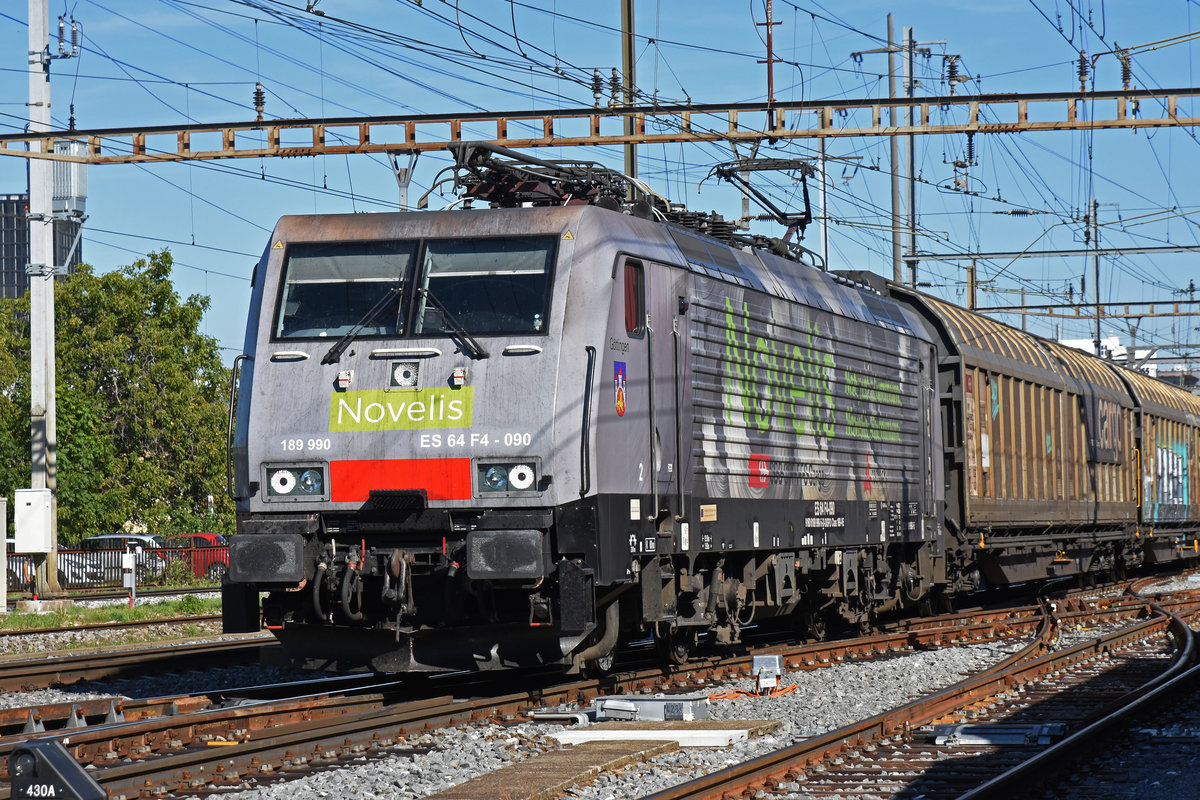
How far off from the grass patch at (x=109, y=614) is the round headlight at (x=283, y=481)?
10.3m

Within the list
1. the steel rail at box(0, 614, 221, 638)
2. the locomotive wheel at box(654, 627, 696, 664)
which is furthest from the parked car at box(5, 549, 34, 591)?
the locomotive wheel at box(654, 627, 696, 664)

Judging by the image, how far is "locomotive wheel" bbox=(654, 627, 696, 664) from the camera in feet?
43.2

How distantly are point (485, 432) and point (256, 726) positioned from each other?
254 centimetres

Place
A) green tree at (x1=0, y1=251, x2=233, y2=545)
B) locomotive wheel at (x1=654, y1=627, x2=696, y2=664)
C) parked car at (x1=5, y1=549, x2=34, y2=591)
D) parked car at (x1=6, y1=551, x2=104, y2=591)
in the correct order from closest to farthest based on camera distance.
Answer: locomotive wheel at (x1=654, y1=627, x2=696, y2=664), parked car at (x1=5, y1=549, x2=34, y2=591), parked car at (x1=6, y1=551, x2=104, y2=591), green tree at (x1=0, y1=251, x2=233, y2=545)

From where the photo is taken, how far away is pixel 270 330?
11.4m

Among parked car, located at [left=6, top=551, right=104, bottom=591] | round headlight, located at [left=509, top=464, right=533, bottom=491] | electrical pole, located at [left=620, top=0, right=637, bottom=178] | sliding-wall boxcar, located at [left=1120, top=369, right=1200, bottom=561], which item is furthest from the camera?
parked car, located at [left=6, top=551, right=104, bottom=591]

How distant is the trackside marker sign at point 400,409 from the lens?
1083cm

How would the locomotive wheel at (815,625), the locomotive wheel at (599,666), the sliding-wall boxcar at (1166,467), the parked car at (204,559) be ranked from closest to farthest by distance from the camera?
the locomotive wheel at (599,666) < the locomotive wheel at (815,625) < the sliding-wall boxcar at (1166,467) < the parked car at (204,559)

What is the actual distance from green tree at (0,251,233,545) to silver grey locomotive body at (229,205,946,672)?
33.9m

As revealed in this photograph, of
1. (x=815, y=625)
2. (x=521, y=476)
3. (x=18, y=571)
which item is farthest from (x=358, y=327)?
(x=18, y=571)

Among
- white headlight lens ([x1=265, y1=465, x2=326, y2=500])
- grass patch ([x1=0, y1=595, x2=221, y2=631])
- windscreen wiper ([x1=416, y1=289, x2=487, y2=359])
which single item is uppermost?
windscreen wiper ([x1=416, y1=289, x2=487, y2=359])

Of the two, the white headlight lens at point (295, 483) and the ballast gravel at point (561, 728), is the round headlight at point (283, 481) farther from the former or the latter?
the ballast gravel at point (561, 728)

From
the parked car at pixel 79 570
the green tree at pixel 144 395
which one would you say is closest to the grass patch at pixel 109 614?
the parked car at pixel 79 570

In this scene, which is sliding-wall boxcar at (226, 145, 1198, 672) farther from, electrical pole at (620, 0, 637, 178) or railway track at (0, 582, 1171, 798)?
electrical pole at (620, 0, 637, 178)
